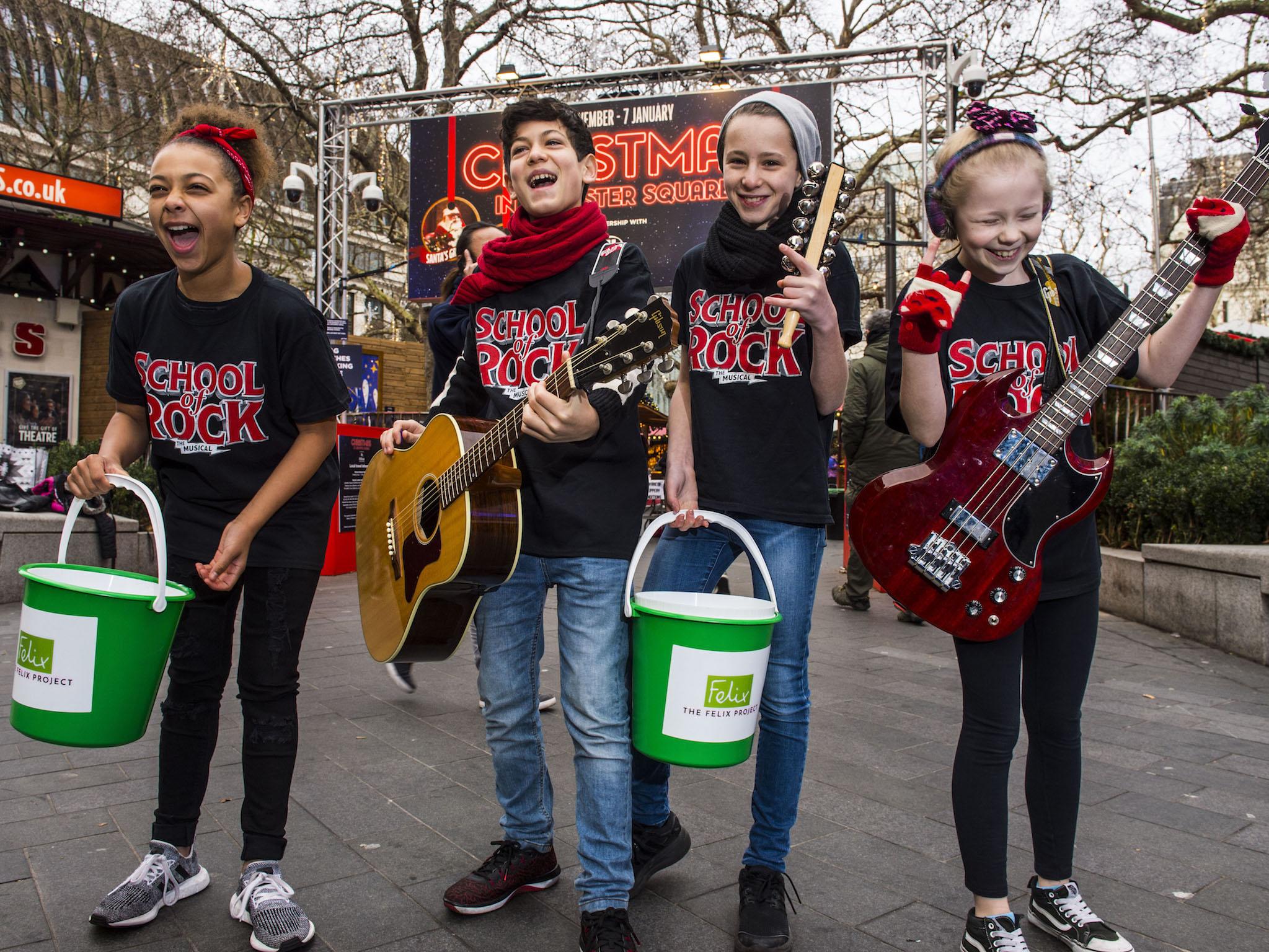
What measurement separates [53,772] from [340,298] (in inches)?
439

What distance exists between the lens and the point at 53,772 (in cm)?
364

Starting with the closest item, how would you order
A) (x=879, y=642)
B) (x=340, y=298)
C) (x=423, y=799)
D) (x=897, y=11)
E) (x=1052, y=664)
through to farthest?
(x=1052, y=664) < (x=423, y=799) < (x=879, y=642) < (x=340, y=298) < (x=897, y=11)

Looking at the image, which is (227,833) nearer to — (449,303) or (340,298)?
(449,303)

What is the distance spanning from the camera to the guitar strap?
2369 mm

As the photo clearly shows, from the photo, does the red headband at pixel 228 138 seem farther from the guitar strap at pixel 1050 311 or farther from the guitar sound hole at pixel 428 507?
the guitar strap at pixel 1050 311

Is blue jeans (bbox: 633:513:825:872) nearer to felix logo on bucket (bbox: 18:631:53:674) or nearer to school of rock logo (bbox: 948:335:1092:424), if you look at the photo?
school of rock logo (bbox: 948:335:1092:424)

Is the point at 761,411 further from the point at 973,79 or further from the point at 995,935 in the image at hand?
the point at 973,79

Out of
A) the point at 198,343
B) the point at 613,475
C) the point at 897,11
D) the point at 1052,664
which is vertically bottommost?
the point at 1052,664

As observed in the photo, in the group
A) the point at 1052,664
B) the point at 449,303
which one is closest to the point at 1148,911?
the point at 1052,664

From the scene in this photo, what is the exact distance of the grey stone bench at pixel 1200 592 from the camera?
6.06 meters

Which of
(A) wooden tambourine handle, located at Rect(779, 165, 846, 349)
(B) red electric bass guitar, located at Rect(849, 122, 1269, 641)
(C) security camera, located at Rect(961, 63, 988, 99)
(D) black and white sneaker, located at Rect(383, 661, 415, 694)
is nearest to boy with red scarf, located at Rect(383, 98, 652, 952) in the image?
(A) wooden tambourine handle, located at Rect(779, 165, 846, 349)

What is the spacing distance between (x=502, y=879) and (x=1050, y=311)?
201 centimetres

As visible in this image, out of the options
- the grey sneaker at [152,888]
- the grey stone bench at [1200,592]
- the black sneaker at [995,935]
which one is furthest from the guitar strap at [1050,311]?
the grey stone bench at [1200,592]

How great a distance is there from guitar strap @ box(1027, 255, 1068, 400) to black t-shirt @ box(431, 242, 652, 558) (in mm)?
952
